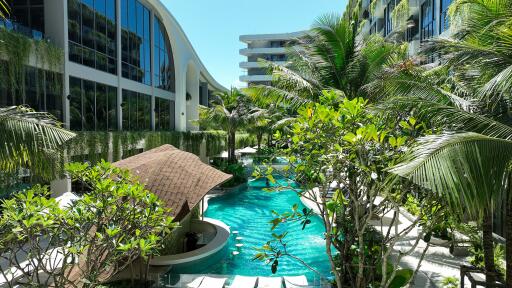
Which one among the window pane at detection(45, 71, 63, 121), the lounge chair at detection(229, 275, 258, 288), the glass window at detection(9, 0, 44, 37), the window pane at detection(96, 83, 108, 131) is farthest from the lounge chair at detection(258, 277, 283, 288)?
the glass window at detection(9, 0, 44, 37)

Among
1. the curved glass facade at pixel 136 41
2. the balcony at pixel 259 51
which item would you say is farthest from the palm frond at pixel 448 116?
the balcony at pixel 259 51

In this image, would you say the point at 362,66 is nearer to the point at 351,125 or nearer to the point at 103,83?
the point at 351,125

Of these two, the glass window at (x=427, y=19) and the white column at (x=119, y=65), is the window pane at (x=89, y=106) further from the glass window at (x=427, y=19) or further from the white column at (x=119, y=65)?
the glass window at (x=427, y=19)

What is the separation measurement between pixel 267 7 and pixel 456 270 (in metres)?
37.6

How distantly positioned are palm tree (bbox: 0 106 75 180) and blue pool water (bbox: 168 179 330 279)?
4103 millimetres

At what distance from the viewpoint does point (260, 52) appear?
73125mm

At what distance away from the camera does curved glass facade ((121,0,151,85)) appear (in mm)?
19891

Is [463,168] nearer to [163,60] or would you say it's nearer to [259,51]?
[163,60]

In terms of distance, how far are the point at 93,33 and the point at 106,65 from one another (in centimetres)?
181

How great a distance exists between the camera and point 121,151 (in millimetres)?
15305

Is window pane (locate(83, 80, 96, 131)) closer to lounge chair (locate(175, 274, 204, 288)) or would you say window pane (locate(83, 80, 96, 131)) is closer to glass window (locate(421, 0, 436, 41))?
lounge chair (locate(175, 274, 204, 288))

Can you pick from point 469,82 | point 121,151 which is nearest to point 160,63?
point 121,151

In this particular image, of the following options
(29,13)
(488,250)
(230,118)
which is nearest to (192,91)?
(230,118)

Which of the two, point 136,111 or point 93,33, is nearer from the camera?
point 93,33
